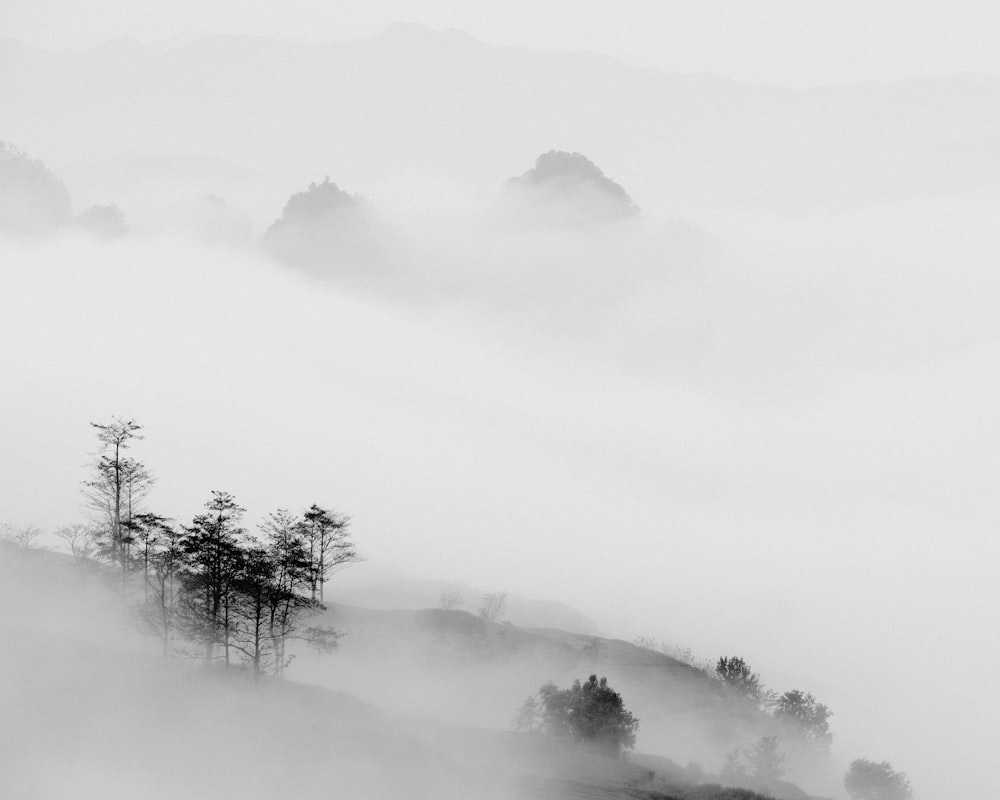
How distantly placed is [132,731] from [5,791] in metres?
7.85

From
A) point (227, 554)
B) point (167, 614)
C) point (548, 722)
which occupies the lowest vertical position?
point (548, 722)

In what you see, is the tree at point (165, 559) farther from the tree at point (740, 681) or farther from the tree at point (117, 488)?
the tree at point (740, 681)

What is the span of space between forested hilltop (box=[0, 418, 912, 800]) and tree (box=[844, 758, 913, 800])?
0.17 meters

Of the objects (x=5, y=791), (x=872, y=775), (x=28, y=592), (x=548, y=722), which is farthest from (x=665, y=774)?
(x=28, y=592)

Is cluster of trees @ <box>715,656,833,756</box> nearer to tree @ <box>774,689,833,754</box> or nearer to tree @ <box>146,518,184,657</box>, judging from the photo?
tree @ <box>774,689,833,754</box>

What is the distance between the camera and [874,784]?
7619 cm

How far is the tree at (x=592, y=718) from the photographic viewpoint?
211 ft

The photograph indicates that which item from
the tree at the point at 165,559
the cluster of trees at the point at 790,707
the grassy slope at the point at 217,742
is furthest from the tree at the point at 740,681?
the tree at the point at 165,559

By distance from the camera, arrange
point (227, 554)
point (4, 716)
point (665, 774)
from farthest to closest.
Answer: point (665, 774), point (227, 554), point (4, 716)

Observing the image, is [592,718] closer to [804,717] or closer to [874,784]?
[874,784]

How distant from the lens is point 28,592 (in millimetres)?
69938

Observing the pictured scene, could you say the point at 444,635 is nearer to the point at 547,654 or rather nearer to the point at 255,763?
the point at 547,654

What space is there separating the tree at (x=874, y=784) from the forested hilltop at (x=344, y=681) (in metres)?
0.17

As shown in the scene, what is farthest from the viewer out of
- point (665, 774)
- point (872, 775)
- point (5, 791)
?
point (872, 775)
